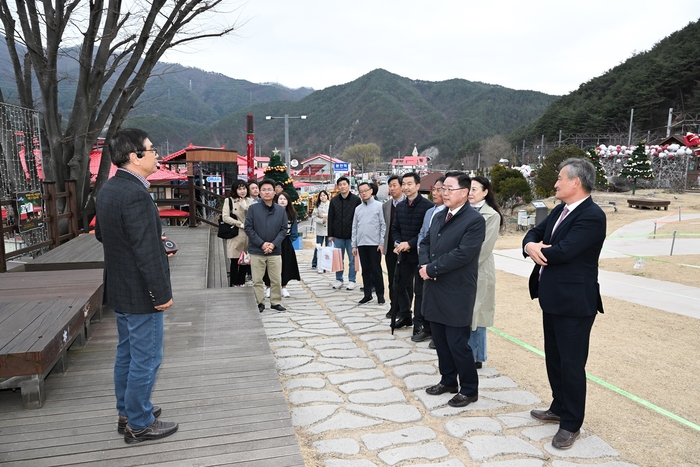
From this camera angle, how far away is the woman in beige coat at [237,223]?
6.88 m

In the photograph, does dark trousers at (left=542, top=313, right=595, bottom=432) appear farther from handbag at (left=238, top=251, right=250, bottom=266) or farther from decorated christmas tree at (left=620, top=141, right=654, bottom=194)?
decorated christmas tree at (left=620, top=141, right=654, bottom=194)

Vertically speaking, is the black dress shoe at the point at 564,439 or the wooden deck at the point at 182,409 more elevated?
the wooden deck at the point at 182,409

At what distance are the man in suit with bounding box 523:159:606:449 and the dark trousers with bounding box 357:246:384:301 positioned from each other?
11.5 feet

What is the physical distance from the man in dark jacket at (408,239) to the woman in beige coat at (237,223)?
2.55 m

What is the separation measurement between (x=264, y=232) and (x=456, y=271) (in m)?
3.05

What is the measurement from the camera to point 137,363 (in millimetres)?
2494

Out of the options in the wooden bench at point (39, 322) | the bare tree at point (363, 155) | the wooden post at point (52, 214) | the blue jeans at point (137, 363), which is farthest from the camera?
the bare tree at point (363, 155)

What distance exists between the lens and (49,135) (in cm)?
877

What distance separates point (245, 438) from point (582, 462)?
6.38 ft

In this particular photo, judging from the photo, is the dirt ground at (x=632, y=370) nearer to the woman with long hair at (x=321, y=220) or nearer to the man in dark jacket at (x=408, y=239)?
the man in dark jacket at (x=408, y=239)

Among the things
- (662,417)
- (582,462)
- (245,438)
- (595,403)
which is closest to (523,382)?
(595,403)

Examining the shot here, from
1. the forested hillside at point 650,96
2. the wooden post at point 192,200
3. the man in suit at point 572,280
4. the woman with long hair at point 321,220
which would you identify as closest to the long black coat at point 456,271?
the man in suit at point 572,280

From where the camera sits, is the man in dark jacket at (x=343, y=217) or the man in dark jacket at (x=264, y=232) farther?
the man in dark jacket at (x=343, y=217)

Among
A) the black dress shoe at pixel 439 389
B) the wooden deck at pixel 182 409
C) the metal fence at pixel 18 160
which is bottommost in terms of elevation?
the black dress shoe at pixel 439 389
